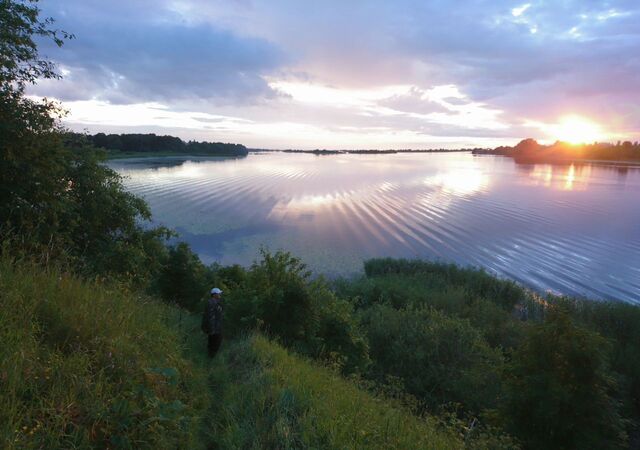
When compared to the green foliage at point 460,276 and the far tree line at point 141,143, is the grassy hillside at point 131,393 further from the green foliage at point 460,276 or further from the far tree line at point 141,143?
the far tree line at point 141,143

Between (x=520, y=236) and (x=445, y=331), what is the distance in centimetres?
2571

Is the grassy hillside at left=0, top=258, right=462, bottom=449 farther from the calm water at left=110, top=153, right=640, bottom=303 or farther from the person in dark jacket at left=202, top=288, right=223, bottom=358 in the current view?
the calm water at left=110, top=153, right=640, bottom=303

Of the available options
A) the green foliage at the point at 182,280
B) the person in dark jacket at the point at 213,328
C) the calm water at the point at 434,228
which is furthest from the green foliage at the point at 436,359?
the calm water at the point at 434,228

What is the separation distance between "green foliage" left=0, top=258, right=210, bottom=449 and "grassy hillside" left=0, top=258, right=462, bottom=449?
1 cm

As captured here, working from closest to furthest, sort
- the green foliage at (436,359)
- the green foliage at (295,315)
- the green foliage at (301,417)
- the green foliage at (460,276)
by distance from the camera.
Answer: the green foliage at (301,417)
the green foliage at (295,315)
the green foliage at (436,359)
the green foliage at (460,276)

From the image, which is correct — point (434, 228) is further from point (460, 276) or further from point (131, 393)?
point (131, 393)

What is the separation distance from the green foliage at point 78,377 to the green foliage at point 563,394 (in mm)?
8713

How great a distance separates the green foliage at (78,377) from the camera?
366 cm

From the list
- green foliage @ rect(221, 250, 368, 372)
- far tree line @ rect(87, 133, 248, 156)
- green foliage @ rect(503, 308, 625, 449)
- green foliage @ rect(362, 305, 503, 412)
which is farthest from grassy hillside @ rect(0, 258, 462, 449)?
far tree line @ rect(87, 133, 248, 156)

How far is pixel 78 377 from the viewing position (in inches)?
165

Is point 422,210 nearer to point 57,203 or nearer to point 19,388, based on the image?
point 57,203

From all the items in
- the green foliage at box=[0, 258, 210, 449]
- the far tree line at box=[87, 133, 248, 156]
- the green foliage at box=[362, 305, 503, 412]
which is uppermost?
the far tree line at box=[87, 133, 248, 156]

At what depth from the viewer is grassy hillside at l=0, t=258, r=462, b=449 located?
3789 mm

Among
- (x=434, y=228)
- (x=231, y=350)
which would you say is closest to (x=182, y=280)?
(x=231, y=350)
